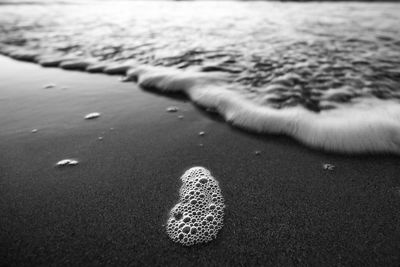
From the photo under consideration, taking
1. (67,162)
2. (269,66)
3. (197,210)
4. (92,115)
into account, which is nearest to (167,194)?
(197,210)

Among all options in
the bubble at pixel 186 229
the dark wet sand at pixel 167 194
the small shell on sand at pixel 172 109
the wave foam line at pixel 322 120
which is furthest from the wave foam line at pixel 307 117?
the bubble at pixel 186 229

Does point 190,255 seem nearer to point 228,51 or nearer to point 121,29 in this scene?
point 228,51

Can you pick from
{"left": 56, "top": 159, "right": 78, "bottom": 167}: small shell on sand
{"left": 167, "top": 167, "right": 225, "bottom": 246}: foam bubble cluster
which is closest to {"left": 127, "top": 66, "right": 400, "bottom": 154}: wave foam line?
{"left": 167, "top": 167, "right": 225, "bottom": 246}: foam bubble cluster

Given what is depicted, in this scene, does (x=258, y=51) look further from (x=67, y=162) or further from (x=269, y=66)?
(x=67, y=162)

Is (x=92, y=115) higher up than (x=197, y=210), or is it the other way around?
(x=92, y=115)

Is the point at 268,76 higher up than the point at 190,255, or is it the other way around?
the point at 268,76

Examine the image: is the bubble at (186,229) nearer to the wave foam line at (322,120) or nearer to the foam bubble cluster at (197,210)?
the foam bubble cluster at (197,210)

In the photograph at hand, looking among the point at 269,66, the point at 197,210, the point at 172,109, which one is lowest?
the point at 197,210

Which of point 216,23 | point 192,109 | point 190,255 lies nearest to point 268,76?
point 192,109
